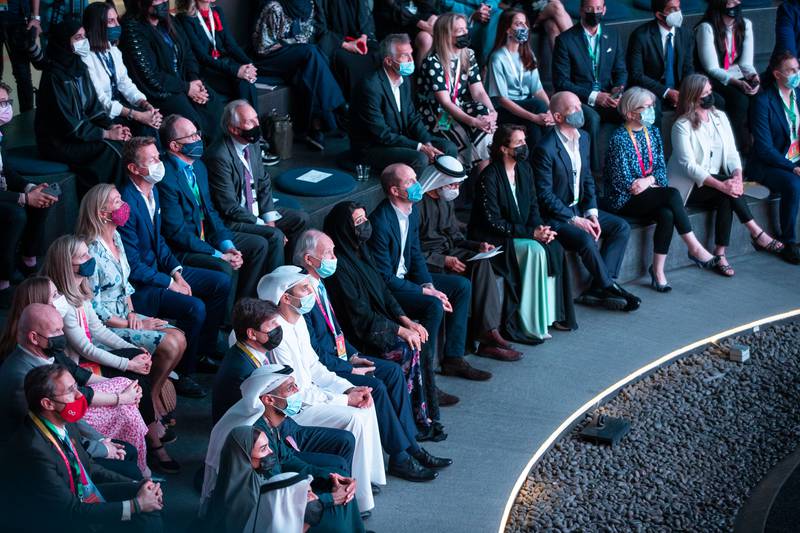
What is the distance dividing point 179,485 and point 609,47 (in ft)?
17.3

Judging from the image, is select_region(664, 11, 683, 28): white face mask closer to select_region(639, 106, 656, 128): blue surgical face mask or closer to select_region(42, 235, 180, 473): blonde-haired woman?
select_region(639, 106, 656, 128): blue surgical face mask

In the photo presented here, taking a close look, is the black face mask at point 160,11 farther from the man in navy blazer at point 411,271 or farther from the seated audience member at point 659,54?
the seated audience member at point 659,54

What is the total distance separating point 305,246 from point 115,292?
927mm

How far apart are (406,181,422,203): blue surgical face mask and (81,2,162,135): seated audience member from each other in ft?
5.51

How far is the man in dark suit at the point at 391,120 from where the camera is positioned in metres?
8.14

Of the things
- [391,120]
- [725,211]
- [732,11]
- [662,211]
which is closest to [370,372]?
[391,120]

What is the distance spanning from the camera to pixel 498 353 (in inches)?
296

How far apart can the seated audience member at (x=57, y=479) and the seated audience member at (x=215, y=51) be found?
13.6 ft

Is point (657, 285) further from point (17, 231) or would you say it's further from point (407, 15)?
point (17, 231)

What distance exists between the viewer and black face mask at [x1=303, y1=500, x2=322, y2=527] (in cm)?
510

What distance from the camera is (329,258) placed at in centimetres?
624

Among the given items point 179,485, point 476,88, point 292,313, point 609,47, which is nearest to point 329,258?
point 292,313

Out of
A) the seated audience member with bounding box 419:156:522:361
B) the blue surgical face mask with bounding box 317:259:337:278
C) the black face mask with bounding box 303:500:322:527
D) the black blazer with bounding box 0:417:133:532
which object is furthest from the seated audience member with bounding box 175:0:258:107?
the black blazer with bounding box 0:417:133:532

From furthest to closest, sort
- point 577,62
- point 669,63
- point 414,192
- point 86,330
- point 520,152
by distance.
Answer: point 669,63 < point 577,62 < point 520,152 < point 414,192 < point 86,330
